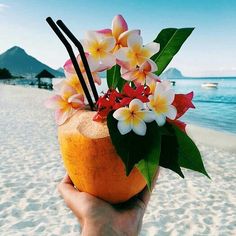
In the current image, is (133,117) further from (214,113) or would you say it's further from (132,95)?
(214,113)

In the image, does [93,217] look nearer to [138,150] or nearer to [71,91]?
[138,150]

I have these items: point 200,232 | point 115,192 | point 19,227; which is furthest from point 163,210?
point 115,192

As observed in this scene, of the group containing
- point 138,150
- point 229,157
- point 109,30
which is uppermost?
point 109,30

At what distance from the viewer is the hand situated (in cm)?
83

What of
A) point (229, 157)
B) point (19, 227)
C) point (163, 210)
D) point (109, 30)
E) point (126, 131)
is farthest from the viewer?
point (229, 157)

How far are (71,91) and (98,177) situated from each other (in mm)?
226

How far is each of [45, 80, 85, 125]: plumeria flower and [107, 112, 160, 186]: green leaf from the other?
0.53 feet

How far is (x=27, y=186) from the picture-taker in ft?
16.2

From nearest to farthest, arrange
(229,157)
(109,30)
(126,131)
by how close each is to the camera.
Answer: (126,131) → (109,30) → (229,157)

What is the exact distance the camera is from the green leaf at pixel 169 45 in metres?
0.96

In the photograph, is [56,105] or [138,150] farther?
[56,105]


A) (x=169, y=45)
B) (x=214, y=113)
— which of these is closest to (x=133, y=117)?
(x=169, y=45)

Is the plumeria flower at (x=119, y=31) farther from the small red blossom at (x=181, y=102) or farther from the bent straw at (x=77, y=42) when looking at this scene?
the small red blossom at (x=181, y=102)

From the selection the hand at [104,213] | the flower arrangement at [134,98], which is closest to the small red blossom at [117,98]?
the flower arrangement at [134,98]
